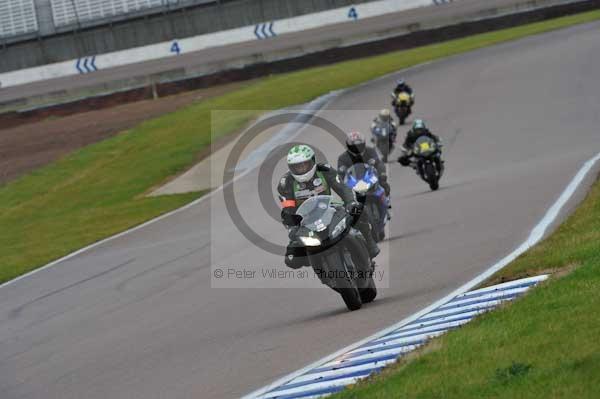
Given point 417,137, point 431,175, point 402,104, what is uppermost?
point 417,137

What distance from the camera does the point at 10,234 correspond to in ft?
83.2

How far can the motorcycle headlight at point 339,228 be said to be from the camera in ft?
32.6

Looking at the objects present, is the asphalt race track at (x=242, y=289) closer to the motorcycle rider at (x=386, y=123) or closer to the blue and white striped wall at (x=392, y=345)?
the blue and white striped wall at (x=392, y=345)

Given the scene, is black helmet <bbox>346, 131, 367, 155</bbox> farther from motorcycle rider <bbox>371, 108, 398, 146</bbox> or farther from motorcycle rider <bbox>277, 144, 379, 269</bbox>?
motorcycle rider <bbox>371, 108, 398, 146</bbox>

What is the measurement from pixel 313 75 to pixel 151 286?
29942mm

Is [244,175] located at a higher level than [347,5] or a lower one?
lower

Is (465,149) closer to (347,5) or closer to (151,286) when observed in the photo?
(151,286)

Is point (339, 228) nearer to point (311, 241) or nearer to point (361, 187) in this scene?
point (311, 241)

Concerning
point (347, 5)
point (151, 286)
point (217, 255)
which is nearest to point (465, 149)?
point (217, 255)

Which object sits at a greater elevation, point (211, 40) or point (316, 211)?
point (211, 40)

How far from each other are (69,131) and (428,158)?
76.8 ft

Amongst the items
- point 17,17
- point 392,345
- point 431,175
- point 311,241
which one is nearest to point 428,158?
point 431,175

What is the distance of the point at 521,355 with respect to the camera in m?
6.12

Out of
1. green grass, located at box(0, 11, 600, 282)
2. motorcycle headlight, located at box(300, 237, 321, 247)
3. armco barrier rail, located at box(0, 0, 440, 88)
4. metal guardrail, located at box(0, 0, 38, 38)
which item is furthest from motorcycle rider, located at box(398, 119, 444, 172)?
metal guardrail, located at box(0, 0, 38, 38)
